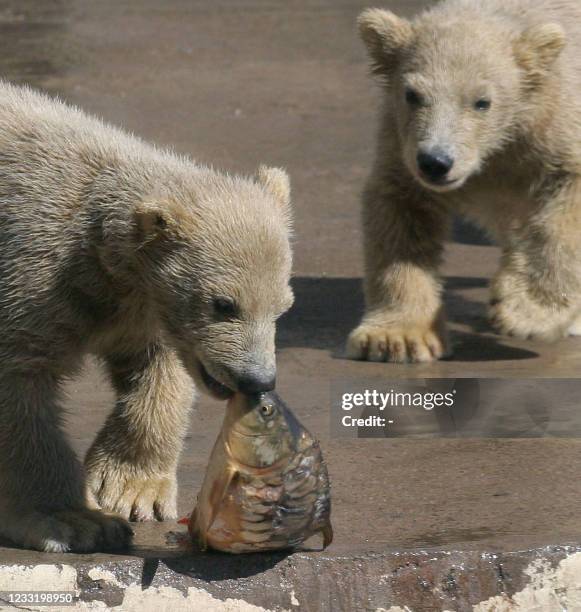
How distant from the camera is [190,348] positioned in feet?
14.8

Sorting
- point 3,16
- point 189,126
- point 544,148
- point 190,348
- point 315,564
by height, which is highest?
point 190,348

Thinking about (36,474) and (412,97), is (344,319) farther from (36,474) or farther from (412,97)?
(36,474)

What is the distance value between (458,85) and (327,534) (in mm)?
3057

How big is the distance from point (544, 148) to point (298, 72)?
6073 mm

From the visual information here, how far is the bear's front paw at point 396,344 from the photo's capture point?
677cm

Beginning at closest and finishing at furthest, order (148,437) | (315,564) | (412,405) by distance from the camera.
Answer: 1. (315,564)
2. (148,437)
3. (412,405)

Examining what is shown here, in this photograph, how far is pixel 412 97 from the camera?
6.83 metres

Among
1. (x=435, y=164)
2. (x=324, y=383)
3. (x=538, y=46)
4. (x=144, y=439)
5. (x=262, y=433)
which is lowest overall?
(x=324, y=383)

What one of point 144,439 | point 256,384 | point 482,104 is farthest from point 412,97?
point 256,384

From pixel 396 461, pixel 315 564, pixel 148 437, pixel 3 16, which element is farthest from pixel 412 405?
pixel 3 16

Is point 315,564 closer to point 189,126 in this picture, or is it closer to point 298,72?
point 189,126

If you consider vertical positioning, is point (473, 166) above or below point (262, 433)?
below

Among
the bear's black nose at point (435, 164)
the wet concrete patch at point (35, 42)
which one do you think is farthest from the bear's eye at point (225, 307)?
the wet concrete patch at point (35, 42)

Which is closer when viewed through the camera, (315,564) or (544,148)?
(315,564)
